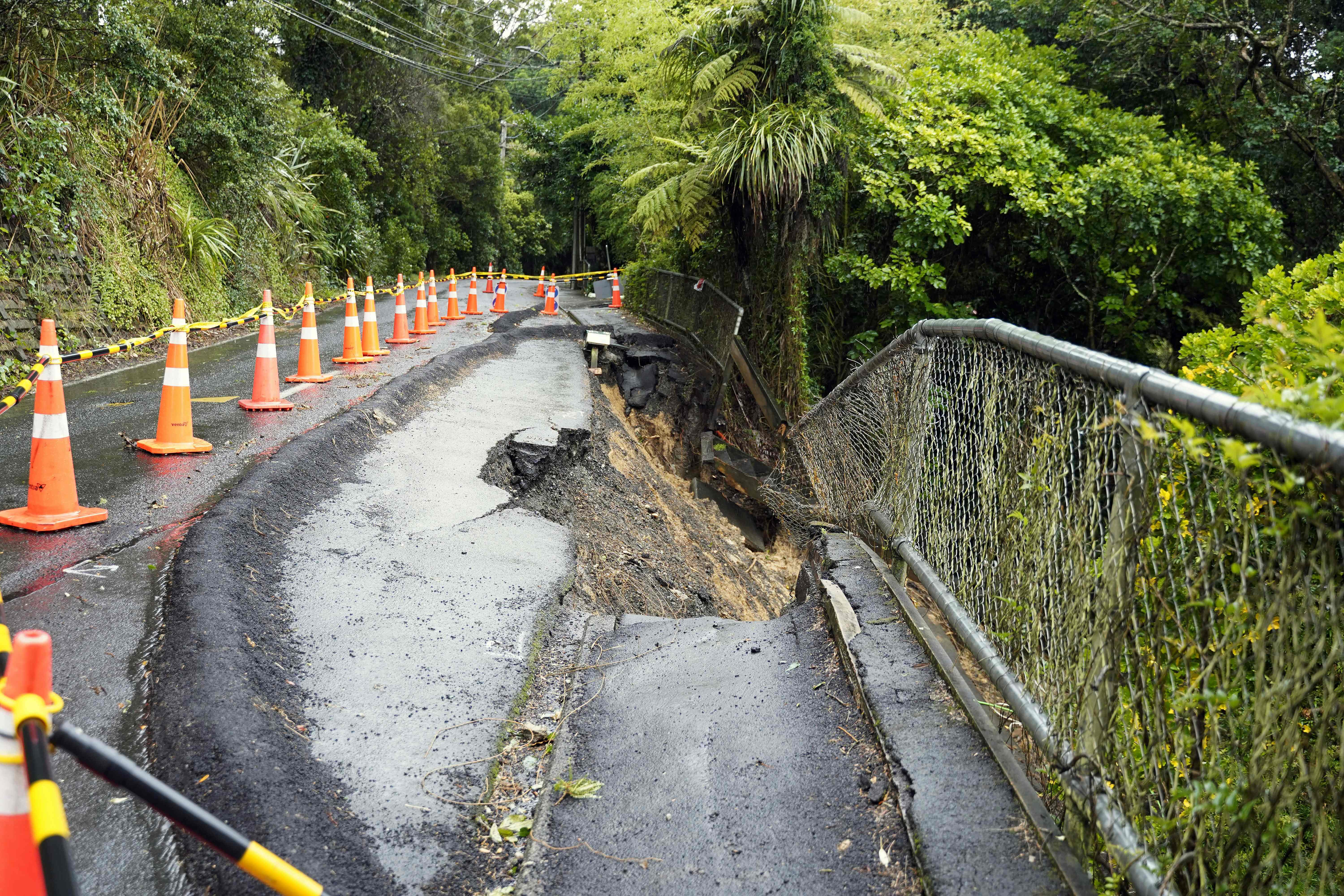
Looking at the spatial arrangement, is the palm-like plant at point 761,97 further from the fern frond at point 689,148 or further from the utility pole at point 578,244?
the utility pole at point 578,244

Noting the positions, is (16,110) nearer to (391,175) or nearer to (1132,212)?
(1132,212)

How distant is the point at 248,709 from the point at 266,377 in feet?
19.0

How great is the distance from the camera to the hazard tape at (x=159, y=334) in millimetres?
5406

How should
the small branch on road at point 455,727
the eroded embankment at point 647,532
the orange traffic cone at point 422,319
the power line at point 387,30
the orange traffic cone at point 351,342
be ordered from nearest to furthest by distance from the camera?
the small branch on road at point 455,727
the eroded embankment at point 647,532
the orange traffic cone at point 351,342
the orange traffic cone at point 422,319
the power line at point 387,30

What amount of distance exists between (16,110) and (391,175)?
80.3ft

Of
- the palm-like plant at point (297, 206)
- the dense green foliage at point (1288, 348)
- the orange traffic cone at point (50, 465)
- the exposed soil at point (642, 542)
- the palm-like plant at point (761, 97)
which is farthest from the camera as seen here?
the palm-like plant at point (297, 206)

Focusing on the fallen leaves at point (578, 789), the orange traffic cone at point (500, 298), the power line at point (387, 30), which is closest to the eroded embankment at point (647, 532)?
the fallen leaves at point (578, 789)

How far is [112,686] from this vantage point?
3330 millimetres

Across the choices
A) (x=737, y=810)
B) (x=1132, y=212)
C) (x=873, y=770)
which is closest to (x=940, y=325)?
(x=873, y=770)

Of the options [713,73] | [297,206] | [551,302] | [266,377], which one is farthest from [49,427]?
[297,206]

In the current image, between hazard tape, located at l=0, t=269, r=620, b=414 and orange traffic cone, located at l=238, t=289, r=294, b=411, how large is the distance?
19 centimetres

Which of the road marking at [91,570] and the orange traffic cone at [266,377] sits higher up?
the orange traffic cone at [266,377]

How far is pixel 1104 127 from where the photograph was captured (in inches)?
543

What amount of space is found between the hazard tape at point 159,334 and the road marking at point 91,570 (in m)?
1.17
